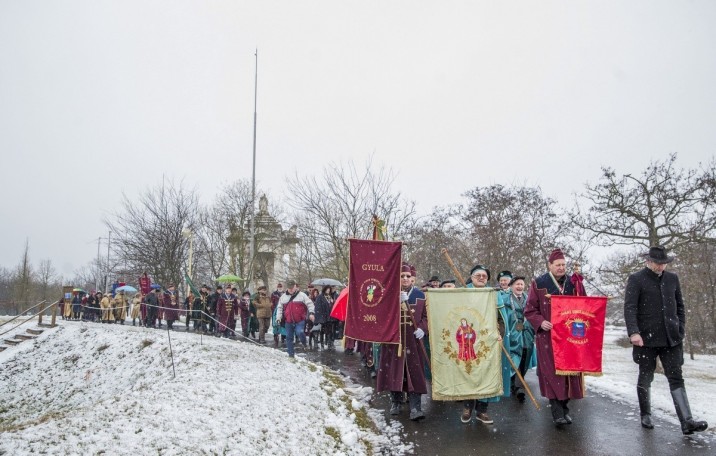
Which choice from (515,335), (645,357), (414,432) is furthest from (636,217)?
(414,432)

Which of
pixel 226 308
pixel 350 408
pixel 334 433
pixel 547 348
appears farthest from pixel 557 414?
pixel 226 308

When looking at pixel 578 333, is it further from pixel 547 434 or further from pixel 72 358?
pixel 72 358

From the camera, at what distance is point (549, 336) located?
6496 millimetres

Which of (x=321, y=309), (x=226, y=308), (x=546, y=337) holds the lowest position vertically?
(x=226, y=308)

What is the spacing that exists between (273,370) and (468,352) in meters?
4.14

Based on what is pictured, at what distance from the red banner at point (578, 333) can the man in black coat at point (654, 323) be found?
398mm

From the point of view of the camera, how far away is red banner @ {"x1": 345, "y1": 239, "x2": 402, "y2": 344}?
284 inches

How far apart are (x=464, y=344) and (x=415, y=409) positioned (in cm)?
114

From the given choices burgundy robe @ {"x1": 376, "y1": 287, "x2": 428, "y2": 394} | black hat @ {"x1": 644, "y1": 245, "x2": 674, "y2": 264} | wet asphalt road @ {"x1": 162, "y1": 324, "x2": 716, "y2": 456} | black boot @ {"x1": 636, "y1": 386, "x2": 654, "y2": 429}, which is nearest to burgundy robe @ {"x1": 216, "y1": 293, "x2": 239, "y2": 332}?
wet asphalt road @ {"x1": 162, "y1": 324, "x2": 716, "y2": 456}

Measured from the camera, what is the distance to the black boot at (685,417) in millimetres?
5543

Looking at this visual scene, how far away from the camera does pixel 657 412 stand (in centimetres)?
694

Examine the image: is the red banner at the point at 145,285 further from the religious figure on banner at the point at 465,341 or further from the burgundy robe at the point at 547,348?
the burgundy robe at the point at 547,348

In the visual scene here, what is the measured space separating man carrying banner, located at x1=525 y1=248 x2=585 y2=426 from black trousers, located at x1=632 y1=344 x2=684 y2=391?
29.1 inches

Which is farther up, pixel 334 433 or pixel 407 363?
pixel 407 363
